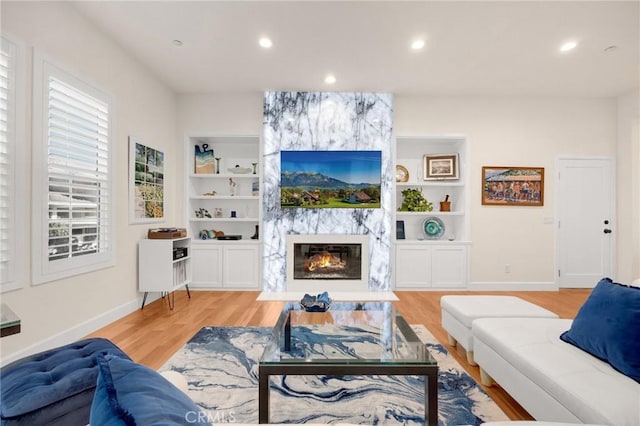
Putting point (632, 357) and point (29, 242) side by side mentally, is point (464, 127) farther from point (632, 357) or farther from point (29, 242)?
point (29, 242)

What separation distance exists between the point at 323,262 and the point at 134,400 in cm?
429

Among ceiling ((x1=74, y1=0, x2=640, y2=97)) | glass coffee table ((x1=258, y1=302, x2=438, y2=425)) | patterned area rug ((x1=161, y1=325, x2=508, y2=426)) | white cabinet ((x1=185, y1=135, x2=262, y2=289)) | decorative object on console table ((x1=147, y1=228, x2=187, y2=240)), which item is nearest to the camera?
glass coffee table ((x1=258, y1=302, x2=438, y2=425))

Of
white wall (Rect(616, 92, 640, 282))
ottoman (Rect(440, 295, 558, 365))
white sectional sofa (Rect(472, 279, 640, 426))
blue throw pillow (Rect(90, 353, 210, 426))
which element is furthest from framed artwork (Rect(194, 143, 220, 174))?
white wall (Rect(616, 92, 640, 282))

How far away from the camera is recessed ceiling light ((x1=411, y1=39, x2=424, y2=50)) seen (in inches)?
131

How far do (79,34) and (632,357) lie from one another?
14.9 feet

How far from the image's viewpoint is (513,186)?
15.9 feet

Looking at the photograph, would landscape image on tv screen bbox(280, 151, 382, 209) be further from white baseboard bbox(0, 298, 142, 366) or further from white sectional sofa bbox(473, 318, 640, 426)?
white sectional sofa bbox(473, 318, 640, 426)

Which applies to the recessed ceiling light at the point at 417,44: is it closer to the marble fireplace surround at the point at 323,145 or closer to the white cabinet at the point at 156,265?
the marble fireplace surround at the point at 323,145

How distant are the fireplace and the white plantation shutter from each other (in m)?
3.05

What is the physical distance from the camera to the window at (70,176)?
2.48m

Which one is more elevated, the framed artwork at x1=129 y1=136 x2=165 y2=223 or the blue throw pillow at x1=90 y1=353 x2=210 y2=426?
the framed artwork at x1=129 y1=136 x2=165 y2=223

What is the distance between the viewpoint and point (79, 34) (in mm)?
2908

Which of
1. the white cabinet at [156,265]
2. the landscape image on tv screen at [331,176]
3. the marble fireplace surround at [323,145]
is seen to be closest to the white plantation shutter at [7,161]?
the white cabinet at [156,265]

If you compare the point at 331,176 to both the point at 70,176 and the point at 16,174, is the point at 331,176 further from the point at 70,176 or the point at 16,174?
the point at 16,174
